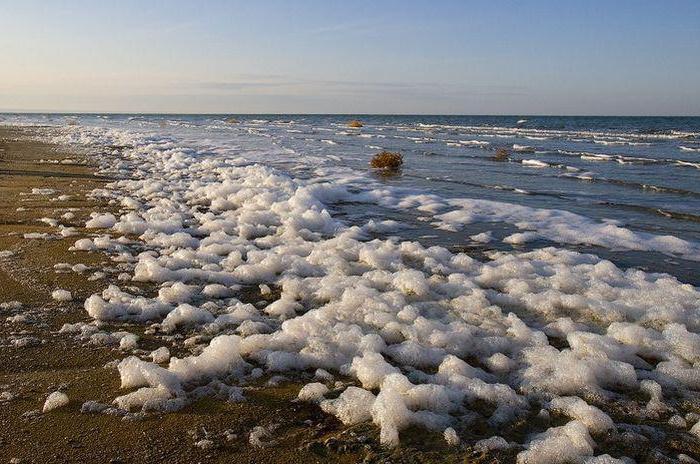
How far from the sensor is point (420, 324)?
4.40 metres

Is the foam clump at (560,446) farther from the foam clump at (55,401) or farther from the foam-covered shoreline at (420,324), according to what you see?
the foam clump at (55,401)

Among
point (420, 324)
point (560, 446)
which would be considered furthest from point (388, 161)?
point (560, 446)

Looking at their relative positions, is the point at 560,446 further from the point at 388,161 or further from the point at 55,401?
the point at 388,161

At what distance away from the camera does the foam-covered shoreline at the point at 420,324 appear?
325 centimetres

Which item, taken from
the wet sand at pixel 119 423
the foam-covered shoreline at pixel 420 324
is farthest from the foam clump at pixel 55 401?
the foam-covered shoreline at pixel 420 324

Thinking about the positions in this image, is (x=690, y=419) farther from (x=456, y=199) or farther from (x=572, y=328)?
(x=456, y=199)

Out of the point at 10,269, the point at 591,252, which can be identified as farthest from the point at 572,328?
the point at 10,269

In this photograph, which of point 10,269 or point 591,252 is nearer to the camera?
point 10,269

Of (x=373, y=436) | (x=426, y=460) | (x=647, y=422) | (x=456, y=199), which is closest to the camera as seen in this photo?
(x=426, y=460)

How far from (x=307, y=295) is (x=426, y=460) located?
2.68m

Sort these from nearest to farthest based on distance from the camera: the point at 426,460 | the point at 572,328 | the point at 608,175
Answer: the point at 426,460, the point at 572,328, the point at 608,175

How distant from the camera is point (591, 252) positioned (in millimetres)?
7242

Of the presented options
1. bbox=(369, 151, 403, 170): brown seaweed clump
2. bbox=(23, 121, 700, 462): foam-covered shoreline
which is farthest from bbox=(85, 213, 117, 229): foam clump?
bbox=(369, 151, 403, 170): brown seaweed clump

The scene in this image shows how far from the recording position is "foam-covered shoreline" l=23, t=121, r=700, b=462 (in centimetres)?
325
